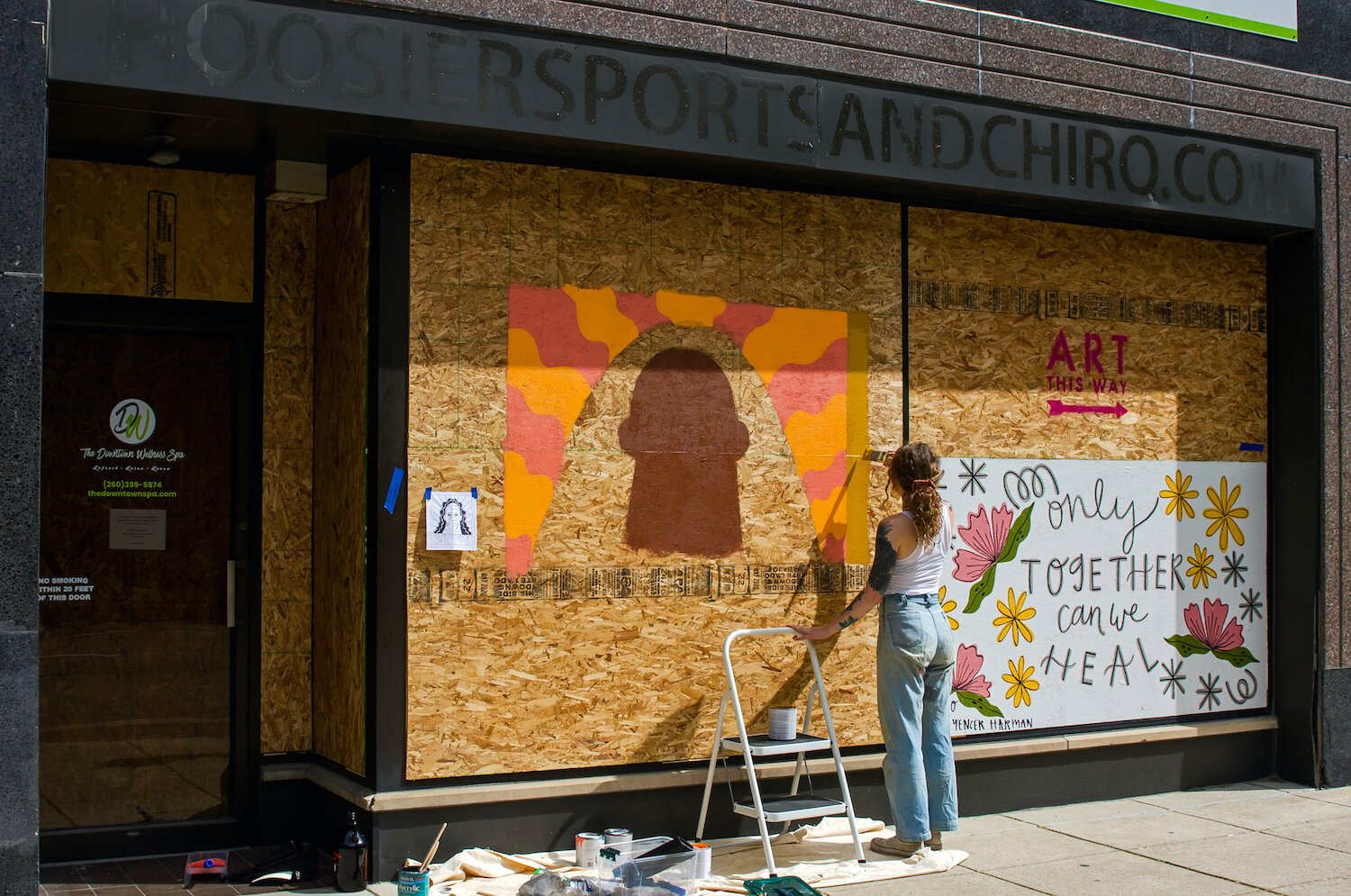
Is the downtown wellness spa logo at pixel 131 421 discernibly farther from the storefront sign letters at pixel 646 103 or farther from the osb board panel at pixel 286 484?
the storefront sign letters at pixel 646 103

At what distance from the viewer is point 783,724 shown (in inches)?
270

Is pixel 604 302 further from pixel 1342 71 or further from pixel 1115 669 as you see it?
pixel 1342 71

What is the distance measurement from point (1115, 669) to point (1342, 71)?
4334mm

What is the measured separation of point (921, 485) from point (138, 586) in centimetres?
407

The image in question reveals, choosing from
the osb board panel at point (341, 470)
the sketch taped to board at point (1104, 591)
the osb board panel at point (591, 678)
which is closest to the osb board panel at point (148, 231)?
the osb board panel at point (341, 470)

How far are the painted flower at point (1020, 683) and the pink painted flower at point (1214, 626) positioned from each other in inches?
49.8

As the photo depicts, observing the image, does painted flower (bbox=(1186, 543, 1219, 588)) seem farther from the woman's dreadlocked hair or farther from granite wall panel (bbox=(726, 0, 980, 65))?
granite wall panel (bbox=(726, 0, 980, 65))

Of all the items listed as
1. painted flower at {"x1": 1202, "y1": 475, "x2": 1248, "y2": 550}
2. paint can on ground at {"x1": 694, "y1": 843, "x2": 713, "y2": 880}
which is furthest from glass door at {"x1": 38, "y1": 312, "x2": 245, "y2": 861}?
painted flower at {"x1": 1202, "y1": 475, "x2": 1248, "y2": 550}

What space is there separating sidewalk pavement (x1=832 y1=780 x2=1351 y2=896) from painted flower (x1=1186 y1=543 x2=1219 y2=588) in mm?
1301

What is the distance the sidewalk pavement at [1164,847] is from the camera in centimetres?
635

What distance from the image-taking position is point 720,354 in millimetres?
7223

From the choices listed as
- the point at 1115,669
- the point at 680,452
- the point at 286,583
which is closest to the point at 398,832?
the point at 286,583

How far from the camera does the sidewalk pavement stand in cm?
635

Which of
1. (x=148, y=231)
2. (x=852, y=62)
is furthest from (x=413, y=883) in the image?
(x=852, y=62)
